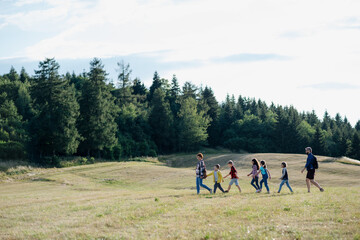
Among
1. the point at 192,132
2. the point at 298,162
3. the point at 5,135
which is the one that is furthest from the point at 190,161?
the point at 5,135

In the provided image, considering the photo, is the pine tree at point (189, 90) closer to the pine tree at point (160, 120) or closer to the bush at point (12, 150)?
the pine tree at point (160, 120)

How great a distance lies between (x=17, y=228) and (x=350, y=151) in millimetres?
102397

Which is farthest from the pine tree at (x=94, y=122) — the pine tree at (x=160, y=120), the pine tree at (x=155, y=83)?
the pine tree at (x=155, y=83)

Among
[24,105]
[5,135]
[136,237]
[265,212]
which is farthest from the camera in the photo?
[24,105]

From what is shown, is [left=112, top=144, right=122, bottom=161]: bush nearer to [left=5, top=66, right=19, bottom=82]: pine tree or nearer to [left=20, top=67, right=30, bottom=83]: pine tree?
[left=5, top=66, right=19, bottom=82]: pine tree

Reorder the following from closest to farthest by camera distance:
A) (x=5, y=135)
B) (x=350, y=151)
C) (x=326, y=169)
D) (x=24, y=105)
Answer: (x=326, y=169) < (x=5, y=135) < (x=24, y=105) < (x=350, y=151)

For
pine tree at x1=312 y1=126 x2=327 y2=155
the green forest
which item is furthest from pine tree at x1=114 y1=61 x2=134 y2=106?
pine tree at x1=312 y1=126 x2=327 y2=155

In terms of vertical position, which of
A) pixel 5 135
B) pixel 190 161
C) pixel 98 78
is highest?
pixel 98 78

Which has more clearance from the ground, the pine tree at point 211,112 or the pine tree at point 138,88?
the pine tree at point 138,88

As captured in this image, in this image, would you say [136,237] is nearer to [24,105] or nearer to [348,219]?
[348,219]

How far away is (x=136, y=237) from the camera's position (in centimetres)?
1084

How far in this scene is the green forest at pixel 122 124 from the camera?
192 feet

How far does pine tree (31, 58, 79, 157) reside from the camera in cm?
5634

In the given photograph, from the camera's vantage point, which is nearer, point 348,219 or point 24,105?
point 348,219
